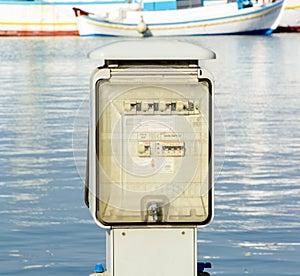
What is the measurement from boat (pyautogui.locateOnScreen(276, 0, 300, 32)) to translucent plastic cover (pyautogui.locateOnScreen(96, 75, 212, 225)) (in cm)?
5300

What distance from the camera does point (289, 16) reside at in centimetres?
5638

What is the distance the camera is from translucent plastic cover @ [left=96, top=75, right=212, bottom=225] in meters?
3.61

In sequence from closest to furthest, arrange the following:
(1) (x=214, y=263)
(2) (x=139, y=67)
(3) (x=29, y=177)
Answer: (2) (x=139, y=67), (1) (x=214, y=263), (3) (x=29, y=177)

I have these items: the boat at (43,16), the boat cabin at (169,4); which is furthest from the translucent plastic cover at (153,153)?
the boat at (43,16)

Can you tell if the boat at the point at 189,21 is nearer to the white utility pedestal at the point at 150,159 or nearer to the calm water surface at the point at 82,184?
the calm water surface at the point at 82,184

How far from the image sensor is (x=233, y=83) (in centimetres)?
2047

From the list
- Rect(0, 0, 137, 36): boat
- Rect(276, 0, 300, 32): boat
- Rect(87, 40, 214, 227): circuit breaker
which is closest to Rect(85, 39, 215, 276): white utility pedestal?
Rect(87, 40, 214, 227): circuit breaker

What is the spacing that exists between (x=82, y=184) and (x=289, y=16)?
48367mm

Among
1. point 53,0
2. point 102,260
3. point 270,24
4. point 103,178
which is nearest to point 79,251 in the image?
point 102,260

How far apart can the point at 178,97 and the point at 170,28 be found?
50.7m

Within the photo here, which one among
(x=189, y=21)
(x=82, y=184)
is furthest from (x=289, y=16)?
(x=82, y=184)

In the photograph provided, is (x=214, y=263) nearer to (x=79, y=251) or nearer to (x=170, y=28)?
(x=79, y=251)

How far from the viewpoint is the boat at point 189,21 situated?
53.1 metres

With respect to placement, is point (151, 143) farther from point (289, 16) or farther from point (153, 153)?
point (289, 16)
